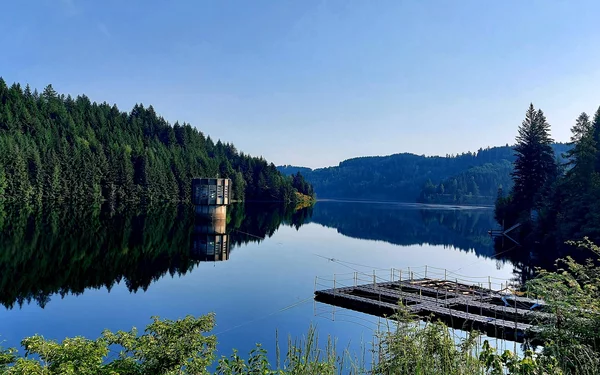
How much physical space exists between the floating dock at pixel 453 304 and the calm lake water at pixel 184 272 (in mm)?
1642

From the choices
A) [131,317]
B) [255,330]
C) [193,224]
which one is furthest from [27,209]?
[255,330]

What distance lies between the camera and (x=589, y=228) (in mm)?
52562

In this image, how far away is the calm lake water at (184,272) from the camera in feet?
85.1

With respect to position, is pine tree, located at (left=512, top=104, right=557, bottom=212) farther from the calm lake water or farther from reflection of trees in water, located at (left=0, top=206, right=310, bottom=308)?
reflection of trees in water, located at (left=0, top=206, right=310, bottom=308)

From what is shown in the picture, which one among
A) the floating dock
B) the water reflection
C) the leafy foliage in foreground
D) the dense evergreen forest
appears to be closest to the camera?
the leafy foliage in foreground

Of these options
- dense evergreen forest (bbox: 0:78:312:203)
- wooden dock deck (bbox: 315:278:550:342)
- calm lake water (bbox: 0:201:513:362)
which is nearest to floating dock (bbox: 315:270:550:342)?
wooden dock deck (bbox: 315:278:550:342)

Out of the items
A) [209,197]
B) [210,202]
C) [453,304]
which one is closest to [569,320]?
[453,304]

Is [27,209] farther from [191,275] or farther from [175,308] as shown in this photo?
[175,308]

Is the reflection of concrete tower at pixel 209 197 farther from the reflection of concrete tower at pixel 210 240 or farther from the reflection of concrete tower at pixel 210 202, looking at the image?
the reflection of concrete tower at pixel 210 240

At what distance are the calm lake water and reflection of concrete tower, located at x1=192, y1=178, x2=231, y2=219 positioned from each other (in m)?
6.81

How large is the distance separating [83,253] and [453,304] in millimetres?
36701

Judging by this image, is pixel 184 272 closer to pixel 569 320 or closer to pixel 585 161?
pixel 569 320

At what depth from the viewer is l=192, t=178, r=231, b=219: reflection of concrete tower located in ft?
293

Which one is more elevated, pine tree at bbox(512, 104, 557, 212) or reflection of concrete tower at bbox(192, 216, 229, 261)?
pine tree at bbox(512, 104, 557, 212)
